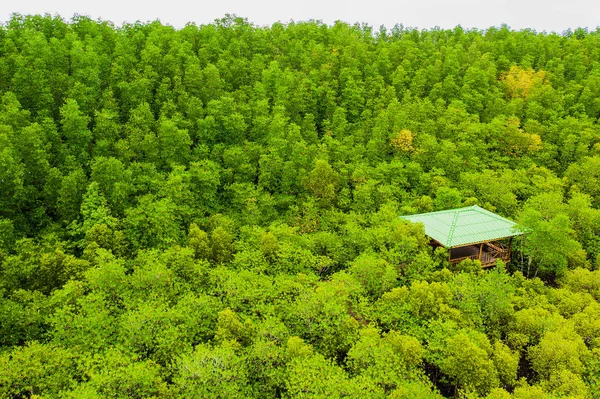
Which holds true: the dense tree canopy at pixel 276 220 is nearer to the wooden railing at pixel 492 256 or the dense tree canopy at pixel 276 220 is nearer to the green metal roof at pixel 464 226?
the wooden railing at pixel 492 256

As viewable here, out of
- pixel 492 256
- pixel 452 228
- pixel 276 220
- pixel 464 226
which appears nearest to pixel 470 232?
pixel 464 226

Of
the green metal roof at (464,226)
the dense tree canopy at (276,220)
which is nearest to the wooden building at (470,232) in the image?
the green metal roof at (464,226)

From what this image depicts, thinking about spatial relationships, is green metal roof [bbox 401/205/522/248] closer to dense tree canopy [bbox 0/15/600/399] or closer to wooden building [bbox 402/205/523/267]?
wooden building [bbox 402/205/523/267]

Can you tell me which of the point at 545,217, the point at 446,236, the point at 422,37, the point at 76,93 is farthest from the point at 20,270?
the point at 422,37

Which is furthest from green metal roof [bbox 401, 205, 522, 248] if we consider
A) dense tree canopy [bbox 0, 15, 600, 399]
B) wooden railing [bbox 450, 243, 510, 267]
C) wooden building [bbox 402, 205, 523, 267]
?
dense tree canopy [bbox 0, 15, 600, 399]

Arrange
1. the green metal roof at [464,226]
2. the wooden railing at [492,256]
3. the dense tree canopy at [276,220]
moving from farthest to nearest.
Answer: the wooden railing at [492,256], the green metal roof at [464,226], the dense tree canopy at [276,220]
